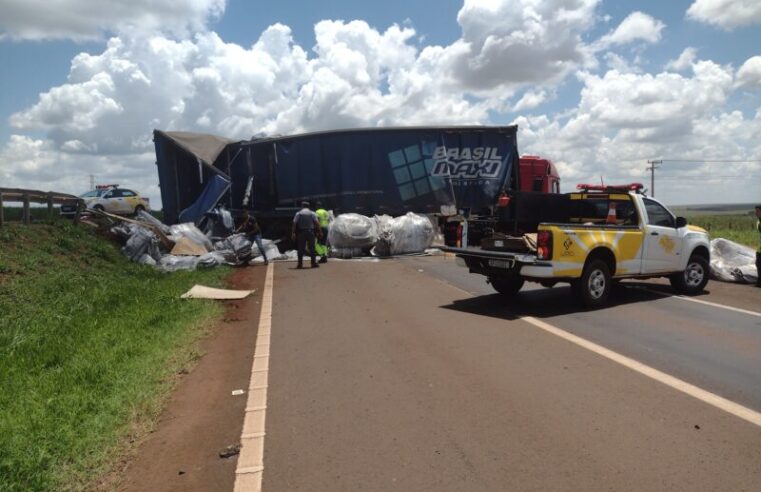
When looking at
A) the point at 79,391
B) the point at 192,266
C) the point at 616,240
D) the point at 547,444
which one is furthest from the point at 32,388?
the point at 192,266

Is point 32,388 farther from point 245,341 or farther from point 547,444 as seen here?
point 547,444

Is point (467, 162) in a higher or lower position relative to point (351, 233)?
higher

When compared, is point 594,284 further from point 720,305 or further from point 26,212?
point 26,212

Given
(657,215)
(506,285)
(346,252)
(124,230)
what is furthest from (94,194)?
(657,215)

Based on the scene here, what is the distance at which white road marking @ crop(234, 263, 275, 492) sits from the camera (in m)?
3.67

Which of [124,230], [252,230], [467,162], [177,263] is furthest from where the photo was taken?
[467,162]

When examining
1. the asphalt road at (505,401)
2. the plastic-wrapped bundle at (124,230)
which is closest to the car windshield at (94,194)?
the plastic-wrapped bundle at (124,230)

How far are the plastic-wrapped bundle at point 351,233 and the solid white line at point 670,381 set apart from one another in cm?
1043

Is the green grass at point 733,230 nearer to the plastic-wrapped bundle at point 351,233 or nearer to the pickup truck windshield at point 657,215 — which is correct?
the pickup truck windshield at point 657,215

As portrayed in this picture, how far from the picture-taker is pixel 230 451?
13.4 ft

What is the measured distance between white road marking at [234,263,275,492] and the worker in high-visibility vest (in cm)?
925

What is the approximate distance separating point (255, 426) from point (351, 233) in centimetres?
1336

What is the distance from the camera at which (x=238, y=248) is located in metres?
16.9

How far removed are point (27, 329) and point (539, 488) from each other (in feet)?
22.6
